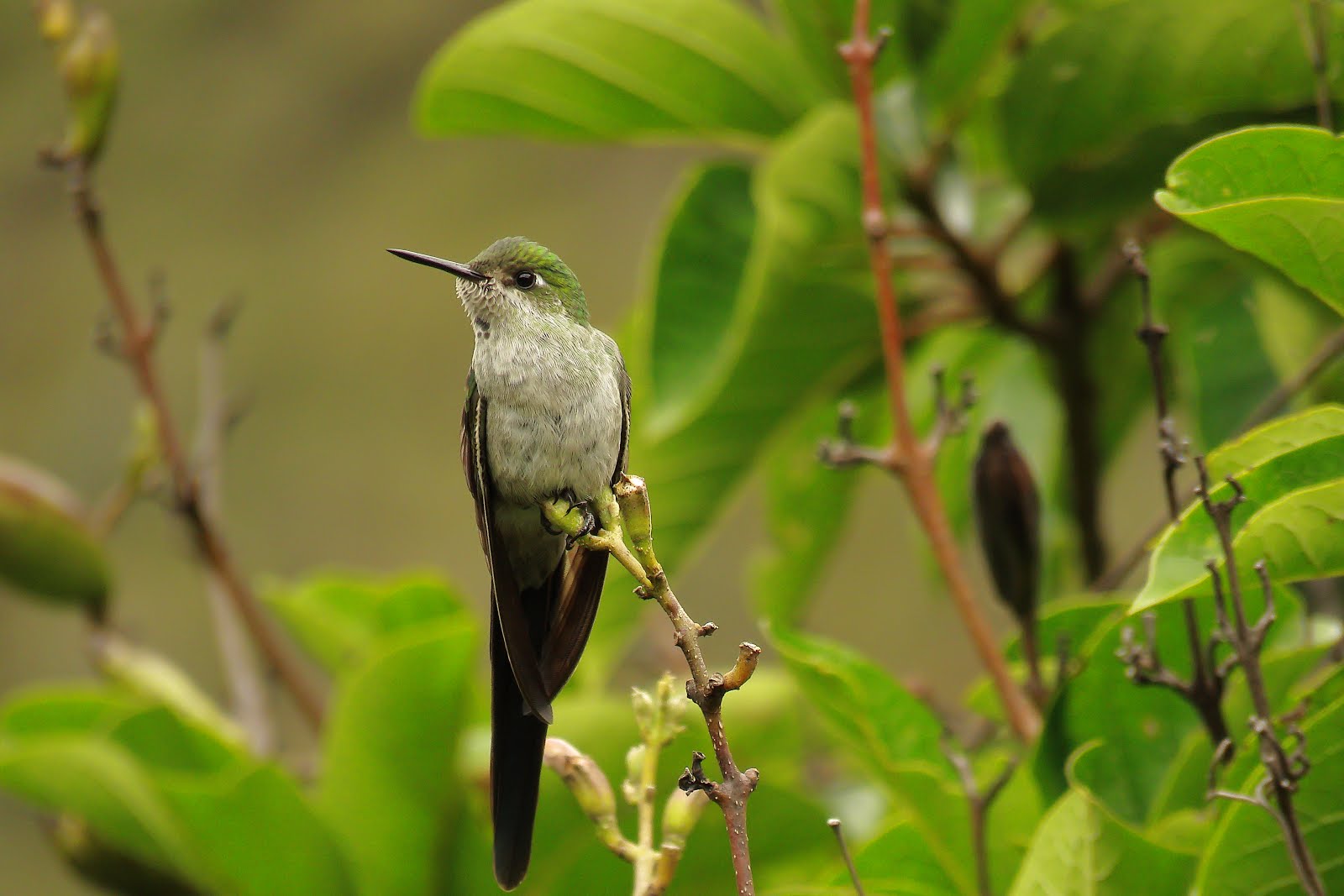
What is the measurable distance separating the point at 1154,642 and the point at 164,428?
4.26 ft

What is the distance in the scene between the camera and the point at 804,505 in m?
2.30

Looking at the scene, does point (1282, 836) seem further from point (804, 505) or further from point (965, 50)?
point (804, 505)

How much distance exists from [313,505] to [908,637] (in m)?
2.94

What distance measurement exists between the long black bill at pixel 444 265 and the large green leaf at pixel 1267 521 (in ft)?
1.96

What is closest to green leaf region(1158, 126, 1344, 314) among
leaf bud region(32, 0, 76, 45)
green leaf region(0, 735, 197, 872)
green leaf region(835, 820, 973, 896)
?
green leaf region(835, 820, 973, 896)

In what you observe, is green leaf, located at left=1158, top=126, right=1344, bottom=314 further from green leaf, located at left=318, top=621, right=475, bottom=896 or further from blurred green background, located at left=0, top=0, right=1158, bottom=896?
blurred green background, located at left=0, top=0, right=1158, bottom=896

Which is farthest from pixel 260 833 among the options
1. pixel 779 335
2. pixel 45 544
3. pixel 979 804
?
pixel 779 335

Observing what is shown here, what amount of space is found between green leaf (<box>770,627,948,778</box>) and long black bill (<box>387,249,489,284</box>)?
44 centimetres

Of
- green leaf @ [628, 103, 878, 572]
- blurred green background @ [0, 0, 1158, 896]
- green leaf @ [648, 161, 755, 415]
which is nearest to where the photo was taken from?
green leaf @ [628, 103, 878, 572]

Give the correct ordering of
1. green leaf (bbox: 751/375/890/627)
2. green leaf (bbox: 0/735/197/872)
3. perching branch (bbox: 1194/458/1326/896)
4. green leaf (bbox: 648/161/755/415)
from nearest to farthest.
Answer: perching branch (bbox: 1194/458/1326/896)
green leaf (bbox: 0/735/197/872)
green leaf (bbox: 648/161/755/415)
green leaf (bbox: 751/375/890/627)

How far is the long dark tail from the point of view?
99cm

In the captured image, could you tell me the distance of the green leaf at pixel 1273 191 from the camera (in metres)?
1.00

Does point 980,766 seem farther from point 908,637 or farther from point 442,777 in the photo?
point 908,637

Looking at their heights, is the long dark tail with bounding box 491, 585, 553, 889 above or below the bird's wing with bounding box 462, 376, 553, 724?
below
